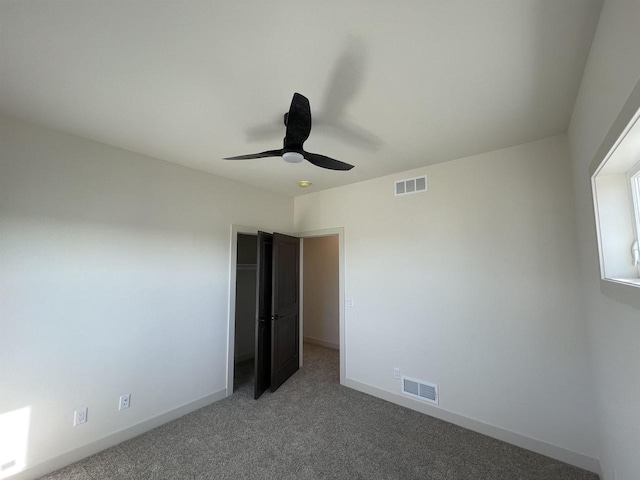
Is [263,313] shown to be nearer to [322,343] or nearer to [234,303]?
[234,303]

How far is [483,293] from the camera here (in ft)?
8.35

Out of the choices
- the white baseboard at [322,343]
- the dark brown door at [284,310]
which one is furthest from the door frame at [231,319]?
the white baseboard at [322,343]

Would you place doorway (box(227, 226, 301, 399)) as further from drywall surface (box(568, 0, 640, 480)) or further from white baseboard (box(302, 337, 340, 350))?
drywall surface (box(568, 0, 640, 480))

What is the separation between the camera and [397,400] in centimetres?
299

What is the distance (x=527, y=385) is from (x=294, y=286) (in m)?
2.82

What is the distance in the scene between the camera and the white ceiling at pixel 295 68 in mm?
1175

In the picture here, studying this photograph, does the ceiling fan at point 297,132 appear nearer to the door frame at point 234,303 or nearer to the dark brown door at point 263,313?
the dark brown door at point 263,313

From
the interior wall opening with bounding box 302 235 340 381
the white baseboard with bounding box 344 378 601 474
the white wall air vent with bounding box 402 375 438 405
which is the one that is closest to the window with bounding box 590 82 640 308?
the white baseboard with bounding box 344 378 601 474

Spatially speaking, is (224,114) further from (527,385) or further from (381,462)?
(527,385)

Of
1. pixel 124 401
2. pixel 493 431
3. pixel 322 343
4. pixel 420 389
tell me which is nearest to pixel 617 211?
pixel 493 431

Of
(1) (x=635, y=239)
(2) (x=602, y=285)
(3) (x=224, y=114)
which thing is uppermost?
(3) (x=224, y=114)

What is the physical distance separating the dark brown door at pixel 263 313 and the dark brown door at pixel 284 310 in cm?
10

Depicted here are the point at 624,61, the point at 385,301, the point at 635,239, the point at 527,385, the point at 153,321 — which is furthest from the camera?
the point at 385,301

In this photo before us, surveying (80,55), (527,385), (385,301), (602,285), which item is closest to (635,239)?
(602,285)
